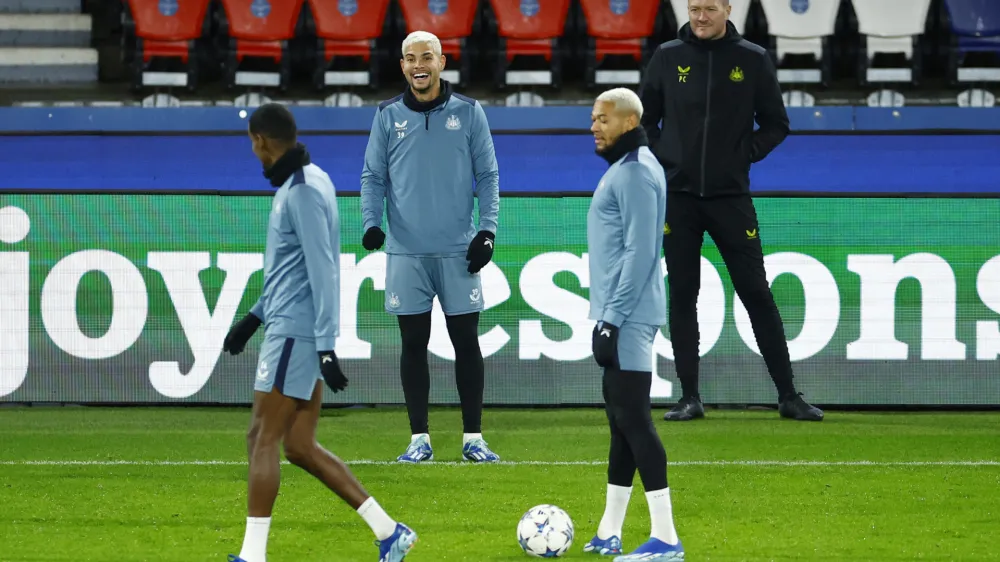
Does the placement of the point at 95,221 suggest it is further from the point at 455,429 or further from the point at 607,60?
the point at 607,60

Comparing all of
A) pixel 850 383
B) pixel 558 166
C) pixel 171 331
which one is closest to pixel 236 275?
pixel 171 331

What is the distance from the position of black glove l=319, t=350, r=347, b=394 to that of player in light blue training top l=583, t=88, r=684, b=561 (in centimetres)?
80

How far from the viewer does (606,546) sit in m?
4.68

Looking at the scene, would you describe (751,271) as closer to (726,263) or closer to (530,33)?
(726,263)

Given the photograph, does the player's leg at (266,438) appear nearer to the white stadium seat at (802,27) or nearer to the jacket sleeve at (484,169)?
the jacket sleeve at (484,169)

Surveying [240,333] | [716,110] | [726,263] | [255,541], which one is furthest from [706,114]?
[255,541]

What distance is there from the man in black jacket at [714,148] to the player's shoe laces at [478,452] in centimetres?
146

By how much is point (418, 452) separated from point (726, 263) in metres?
1.96

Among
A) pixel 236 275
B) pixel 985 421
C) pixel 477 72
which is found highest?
pixel 477 72

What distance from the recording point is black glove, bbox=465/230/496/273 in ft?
21.2

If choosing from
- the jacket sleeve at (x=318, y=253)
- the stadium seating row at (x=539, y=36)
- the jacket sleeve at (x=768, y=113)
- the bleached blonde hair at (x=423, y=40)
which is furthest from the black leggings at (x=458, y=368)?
the stadium seating row at (x=539, y=36)

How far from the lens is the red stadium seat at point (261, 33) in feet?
40.9

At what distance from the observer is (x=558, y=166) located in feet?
30.7

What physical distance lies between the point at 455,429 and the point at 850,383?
2238 millimetres
